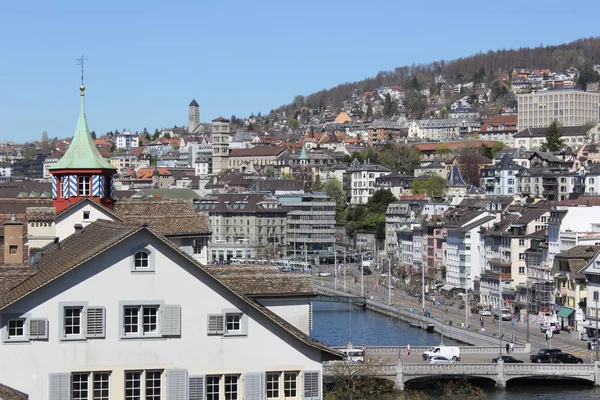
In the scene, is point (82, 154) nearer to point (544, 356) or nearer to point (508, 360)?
point (508, 360)

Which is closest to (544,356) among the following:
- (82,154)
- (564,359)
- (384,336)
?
(564,359)

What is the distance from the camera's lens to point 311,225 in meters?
179

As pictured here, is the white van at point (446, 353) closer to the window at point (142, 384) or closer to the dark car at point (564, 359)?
the dark car at point (564, 359)

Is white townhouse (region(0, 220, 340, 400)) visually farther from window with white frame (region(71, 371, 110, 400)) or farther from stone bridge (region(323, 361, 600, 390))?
stone bridge (region(323, 361, 600, 390))

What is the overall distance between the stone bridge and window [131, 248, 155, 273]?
4289 cm

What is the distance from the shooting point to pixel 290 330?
62.0 feet

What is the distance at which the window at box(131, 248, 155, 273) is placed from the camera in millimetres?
18078

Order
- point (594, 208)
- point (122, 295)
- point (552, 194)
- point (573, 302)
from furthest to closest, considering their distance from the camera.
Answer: point (552, 194), point (594, 208), point (573, 302), point (122, 295)

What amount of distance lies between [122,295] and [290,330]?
2402 mm

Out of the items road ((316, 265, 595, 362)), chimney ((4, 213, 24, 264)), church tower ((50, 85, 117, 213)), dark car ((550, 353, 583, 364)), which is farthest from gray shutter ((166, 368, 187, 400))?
road ((316, 265, 595, 362))

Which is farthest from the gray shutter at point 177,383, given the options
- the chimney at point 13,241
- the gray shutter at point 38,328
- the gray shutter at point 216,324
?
the chimney at point 13,241

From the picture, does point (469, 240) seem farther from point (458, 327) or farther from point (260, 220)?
point (260, 220)

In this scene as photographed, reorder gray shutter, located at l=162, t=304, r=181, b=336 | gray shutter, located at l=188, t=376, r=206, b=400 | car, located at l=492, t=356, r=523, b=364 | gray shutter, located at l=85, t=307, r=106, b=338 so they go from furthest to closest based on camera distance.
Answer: car, located at l=492, t=356, r=523, b=364 → gray shutter, located at l=188, t=376, r=206, b=400 → gray shutter, located at l=162, t=304, r=181, b=336 → gray shutter, located at l=85, t=307, r=106, b=338

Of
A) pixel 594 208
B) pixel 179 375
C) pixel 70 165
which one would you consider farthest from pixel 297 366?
pixel 594 208
